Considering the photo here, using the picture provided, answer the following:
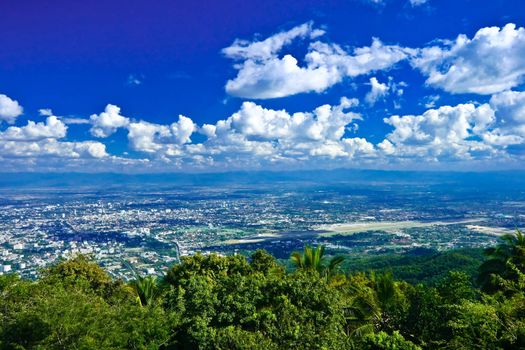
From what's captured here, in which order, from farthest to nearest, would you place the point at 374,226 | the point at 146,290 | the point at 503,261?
the point at 374,226, the point at 146,290, the point at 503,261

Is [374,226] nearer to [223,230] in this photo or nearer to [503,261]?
[223,230]

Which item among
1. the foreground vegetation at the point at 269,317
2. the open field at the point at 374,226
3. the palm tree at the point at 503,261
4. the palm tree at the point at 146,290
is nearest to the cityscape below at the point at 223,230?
the open field at the point at 374,226

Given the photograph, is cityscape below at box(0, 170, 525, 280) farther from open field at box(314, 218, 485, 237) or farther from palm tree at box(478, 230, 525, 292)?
palm tree at box(478, 230, 525, 292)

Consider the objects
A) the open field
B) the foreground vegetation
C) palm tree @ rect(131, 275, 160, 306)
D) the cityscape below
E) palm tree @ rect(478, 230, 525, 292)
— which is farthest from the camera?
the open field

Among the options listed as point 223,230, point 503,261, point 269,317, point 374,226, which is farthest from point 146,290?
point 374,226

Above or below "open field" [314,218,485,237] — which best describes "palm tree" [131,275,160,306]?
above

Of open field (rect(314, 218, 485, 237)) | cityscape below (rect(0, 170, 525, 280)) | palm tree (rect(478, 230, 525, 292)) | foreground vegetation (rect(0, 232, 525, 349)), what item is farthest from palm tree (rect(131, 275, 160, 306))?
open field (rect(314, 218, 485, 237))
